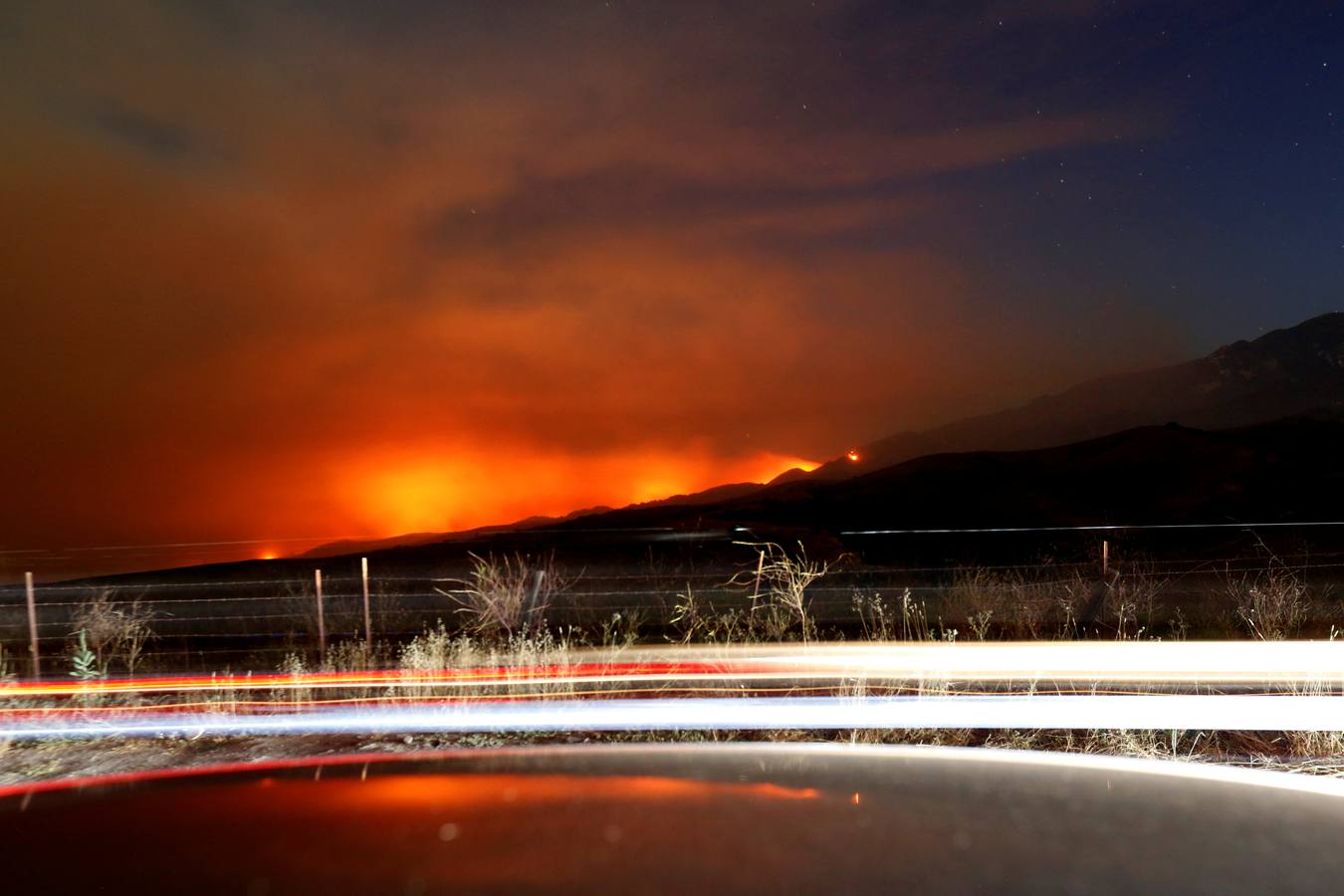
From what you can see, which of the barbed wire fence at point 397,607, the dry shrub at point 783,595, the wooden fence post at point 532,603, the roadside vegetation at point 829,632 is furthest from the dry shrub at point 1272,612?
the wooden fence post at point 532,603

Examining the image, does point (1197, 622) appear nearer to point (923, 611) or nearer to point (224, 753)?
point (923, 611)

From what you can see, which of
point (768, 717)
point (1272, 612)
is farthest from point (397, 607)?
point (768, 717)

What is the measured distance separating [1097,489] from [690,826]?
95.0 meters

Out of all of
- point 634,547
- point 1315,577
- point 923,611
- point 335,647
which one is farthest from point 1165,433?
point 335,647

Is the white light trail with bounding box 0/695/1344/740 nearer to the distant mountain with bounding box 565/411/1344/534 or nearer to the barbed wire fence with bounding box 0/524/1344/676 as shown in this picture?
the barbed wire fence with bounding box 0/524/1344/676

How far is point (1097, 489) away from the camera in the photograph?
9338cm

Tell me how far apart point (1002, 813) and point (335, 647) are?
1119cm

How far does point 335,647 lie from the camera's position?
15.0 metres

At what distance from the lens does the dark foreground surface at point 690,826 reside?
15.9ft

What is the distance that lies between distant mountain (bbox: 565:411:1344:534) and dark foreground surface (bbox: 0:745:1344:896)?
199ft

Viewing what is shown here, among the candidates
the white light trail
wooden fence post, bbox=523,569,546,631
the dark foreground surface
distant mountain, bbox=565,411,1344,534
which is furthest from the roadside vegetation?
distant mountain, bbox=565,411,1344,534

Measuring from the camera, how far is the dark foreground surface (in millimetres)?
4844

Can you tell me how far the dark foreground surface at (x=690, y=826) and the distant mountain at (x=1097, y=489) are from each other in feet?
199

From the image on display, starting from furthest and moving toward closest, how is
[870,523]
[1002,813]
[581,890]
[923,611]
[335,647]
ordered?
[870,523] < [923,611] < [335,647] < [1002,813] < [581,890]
